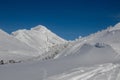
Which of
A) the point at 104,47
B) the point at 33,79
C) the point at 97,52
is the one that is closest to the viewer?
the point at 33,79

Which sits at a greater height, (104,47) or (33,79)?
(104,47)

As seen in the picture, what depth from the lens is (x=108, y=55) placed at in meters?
51.3

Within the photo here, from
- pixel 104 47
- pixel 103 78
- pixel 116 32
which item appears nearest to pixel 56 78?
pixel 103 78

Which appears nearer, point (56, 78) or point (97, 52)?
point (56, 78)

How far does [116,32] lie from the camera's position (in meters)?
96.6

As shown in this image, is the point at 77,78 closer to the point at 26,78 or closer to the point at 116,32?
the point at 26,78

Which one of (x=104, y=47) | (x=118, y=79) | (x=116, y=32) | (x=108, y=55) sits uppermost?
(x=116, y=32)

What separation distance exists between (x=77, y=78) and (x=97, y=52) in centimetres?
3613

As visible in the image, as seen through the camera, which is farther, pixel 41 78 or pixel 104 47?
pixel 104 47

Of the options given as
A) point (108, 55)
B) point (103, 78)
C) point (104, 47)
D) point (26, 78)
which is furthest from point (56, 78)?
point (104, 47)

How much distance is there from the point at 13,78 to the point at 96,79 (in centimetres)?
559

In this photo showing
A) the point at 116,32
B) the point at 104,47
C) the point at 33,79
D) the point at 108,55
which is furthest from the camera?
the point at 116,32

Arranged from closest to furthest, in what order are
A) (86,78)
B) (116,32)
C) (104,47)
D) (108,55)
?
(86,78) < (108,55) < (104,47) < (116,32)

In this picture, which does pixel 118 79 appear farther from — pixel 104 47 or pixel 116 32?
pixel 116 32
